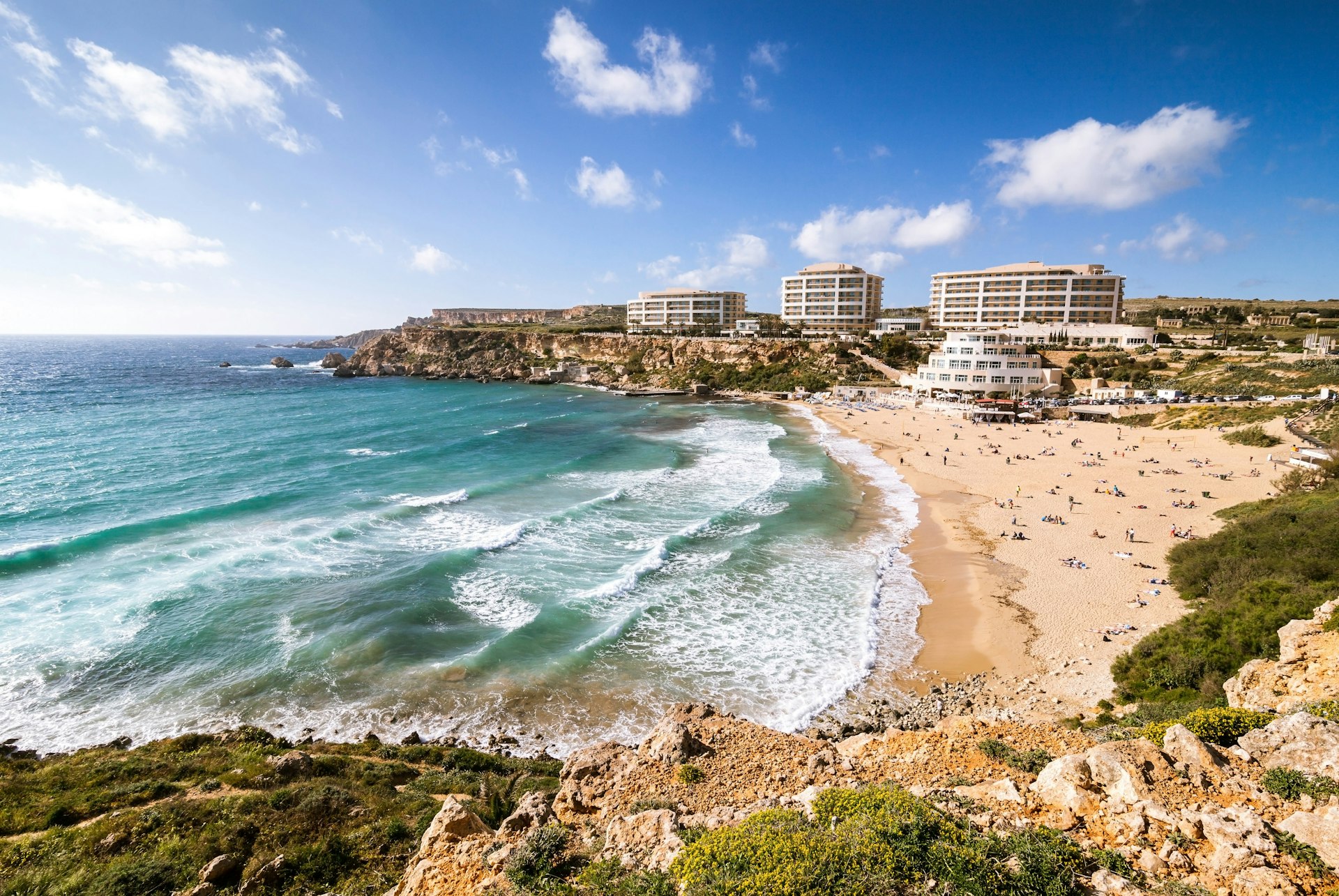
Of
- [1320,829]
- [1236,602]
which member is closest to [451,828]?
[1320,829]

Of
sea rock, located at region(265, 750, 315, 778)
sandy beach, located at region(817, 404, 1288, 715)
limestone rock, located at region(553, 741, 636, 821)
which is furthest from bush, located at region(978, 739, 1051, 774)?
sea rock, located at region(265, 750, 315, 778)

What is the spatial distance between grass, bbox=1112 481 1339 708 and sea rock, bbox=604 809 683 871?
464 inches

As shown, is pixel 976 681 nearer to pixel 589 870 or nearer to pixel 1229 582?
pixel 1229 582

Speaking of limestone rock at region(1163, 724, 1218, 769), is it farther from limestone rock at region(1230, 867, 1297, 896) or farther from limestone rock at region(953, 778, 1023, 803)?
limestone rock at region(953, 778, 1023, 803)

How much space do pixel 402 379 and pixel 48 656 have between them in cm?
9898

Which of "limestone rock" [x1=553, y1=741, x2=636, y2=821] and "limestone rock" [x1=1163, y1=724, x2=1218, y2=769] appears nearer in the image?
"limestone rock" [x1=1163, y1=724, x2=1218, y2=769]

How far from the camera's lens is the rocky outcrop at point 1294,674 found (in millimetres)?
10281

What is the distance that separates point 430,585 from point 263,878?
51.0ft

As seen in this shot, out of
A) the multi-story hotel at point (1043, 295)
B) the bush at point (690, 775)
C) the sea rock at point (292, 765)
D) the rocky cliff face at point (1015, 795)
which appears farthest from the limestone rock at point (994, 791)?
the multi-story hotel at point (1043, 295)

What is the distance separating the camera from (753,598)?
22.5 metres

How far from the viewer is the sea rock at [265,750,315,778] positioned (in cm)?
1156

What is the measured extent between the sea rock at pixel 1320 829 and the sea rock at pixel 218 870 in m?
13.6

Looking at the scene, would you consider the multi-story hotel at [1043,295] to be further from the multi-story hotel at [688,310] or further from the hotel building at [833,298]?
the multi-story hotel at [688,310]

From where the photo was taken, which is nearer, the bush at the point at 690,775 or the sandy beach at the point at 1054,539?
the bush at the point at 690,775
